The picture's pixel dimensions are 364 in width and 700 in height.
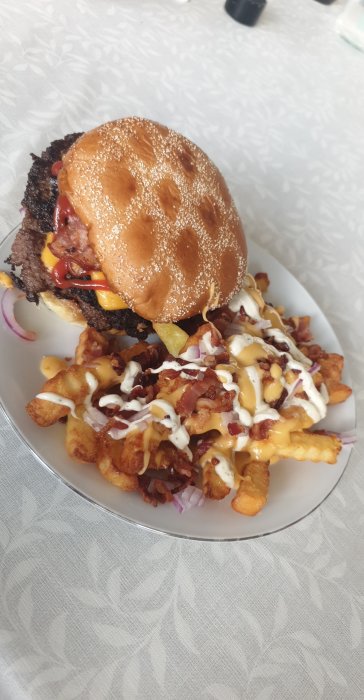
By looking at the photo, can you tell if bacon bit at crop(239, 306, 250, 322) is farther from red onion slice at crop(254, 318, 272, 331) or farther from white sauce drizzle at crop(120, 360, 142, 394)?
white sauce drizzle at crop(120, 360, 142, 394)

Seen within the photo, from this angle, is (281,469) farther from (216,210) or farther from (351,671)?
(216,210)

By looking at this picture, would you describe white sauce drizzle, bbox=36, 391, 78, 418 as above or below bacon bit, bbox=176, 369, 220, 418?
below

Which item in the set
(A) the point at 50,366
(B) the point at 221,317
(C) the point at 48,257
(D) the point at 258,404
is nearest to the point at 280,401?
(D) the point at 258,404

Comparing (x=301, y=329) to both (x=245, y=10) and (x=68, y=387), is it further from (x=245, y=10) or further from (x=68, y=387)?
(x=245, y=10)

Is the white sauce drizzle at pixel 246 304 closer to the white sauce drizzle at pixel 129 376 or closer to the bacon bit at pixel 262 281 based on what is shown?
the bacon bit at pixel 262 281

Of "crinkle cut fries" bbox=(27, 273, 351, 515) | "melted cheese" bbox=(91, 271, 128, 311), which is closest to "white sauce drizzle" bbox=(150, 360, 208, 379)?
"crinkle cut fries" bbox=(27, 273, 351, 515)

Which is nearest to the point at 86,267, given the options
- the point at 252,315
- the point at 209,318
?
the point at 209,318
